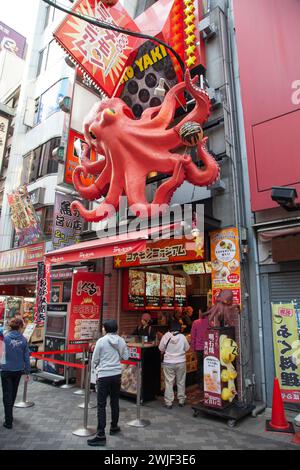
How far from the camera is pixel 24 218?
52.5 ft

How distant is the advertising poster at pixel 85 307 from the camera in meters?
9.51

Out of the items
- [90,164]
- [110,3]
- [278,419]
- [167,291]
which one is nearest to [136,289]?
[167,291]

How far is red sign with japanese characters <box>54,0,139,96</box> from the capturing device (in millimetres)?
8562

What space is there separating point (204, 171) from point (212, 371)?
4.55 meters

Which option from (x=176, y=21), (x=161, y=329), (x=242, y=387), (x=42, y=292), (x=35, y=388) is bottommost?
(x=35, y=388)

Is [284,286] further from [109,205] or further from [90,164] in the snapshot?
[90,164]

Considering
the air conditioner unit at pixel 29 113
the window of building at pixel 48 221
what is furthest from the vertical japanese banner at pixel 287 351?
the air conditioner unit at pixel 29 113

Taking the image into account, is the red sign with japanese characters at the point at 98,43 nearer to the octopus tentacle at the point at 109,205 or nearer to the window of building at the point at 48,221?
the octopus tentacle at the point at 109,205

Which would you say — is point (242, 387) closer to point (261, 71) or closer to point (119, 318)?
point (119, 318)

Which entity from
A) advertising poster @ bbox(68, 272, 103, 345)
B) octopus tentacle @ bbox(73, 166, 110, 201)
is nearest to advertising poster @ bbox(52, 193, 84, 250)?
octopus tentacle @ bbox(73, 166, 110, 201)

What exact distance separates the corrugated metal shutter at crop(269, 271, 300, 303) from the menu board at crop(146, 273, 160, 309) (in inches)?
187

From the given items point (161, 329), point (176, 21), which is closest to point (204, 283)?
point (161, 329)

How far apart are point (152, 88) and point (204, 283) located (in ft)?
26.8
